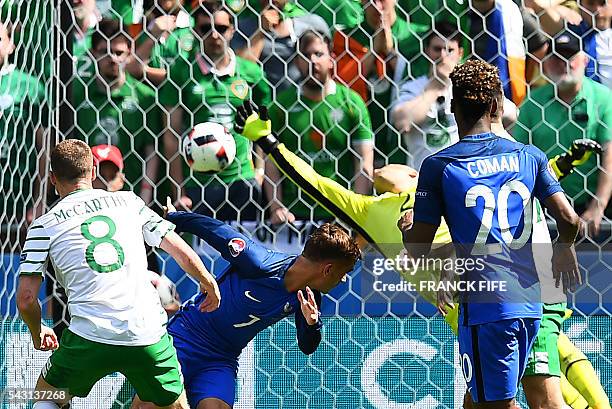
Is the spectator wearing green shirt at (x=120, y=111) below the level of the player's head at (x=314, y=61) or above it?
below

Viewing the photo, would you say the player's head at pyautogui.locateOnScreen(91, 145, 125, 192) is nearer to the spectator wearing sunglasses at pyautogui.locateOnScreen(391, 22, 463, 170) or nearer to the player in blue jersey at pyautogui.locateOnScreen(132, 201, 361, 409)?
the player in blue jersey at pyautogui.locateOnScreen(132, 201, 361, 409)

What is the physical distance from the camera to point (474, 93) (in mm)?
3604

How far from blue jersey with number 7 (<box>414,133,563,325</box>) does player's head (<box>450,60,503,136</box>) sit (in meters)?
0.06

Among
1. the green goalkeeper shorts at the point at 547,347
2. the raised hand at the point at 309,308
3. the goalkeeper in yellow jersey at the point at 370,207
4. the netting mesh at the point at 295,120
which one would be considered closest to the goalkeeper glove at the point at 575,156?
the goalkeeper in yellow jersey at the point at 370,207

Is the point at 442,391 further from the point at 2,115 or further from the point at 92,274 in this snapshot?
the point at 2,115

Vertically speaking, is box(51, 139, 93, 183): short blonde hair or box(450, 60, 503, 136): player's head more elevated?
box(450, 60, 503, 136): player's head

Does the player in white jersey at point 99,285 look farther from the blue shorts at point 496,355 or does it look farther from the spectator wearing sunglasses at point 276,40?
the spectator wearing sunglasses at point 276,40

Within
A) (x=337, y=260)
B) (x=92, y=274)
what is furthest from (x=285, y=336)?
(x=92, y=274)

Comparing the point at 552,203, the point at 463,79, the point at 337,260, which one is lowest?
the point at 337,260

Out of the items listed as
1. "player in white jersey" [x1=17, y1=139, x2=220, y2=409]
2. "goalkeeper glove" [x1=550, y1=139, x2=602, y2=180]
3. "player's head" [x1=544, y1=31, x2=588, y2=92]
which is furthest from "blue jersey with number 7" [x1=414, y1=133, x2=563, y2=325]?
"player's head" [x1=544, y1=31, x2=588, y2=92]

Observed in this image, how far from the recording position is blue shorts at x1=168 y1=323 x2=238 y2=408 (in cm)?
432

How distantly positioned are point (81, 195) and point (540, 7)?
232 cm

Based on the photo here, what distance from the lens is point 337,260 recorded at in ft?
13.6

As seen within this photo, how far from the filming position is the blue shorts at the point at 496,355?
3.57 meters
